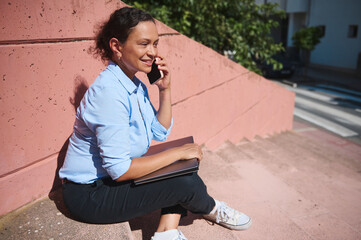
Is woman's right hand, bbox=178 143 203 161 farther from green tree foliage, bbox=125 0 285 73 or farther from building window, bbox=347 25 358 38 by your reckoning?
building window, bbox=347 25 358 38

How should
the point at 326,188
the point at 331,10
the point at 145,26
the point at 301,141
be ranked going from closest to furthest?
the point at 145,26 → the point at 326,188 → the point at 301,141 → the point at 331,10

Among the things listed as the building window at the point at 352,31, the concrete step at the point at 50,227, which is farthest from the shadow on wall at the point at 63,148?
the building window at the point at 352,31

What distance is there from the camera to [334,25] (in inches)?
759

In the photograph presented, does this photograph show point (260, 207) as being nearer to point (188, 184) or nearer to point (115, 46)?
point (188, 184)

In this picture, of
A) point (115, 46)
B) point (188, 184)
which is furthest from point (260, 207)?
point (115, 46)

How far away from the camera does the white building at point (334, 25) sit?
1770 centimetres

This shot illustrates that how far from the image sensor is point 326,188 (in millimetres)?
3598

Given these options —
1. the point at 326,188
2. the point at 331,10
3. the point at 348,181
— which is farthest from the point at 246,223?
the point at 331,10

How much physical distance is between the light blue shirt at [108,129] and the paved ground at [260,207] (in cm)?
36

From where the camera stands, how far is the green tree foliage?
15.0ft

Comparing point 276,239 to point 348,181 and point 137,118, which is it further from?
point 348,181

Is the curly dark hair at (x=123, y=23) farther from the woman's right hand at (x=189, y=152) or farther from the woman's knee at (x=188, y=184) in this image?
the woman's knee at (x=188, y=184)

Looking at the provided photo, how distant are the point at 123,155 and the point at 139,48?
63 centimetres

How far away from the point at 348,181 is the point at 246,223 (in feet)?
9.14
